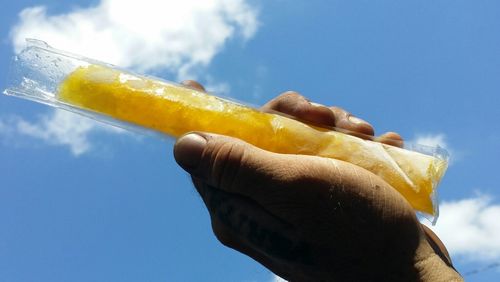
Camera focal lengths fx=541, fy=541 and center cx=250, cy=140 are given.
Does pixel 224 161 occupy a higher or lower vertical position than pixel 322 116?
lower

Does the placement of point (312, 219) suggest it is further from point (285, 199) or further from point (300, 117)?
point (300, 117)

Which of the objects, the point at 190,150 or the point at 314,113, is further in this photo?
the point at 314,113

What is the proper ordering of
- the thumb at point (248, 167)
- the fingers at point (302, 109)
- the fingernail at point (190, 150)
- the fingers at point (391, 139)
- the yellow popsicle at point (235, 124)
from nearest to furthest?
the thumb at point (248, 167), the fingernail at point (190, 150), the yellow popsicle at point (235, 124), the fingers at point (391, 139), the fingers at point (302, 109)

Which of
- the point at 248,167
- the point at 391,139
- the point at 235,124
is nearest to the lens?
the point at 248,167

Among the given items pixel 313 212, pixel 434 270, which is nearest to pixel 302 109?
pixel 313 212

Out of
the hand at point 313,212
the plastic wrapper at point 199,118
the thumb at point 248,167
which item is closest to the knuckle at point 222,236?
the hand at point 313,212

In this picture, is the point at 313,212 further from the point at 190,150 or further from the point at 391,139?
the point at 391,139

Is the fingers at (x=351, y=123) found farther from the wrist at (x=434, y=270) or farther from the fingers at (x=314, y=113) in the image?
the wrist at (x=434, y=270)
